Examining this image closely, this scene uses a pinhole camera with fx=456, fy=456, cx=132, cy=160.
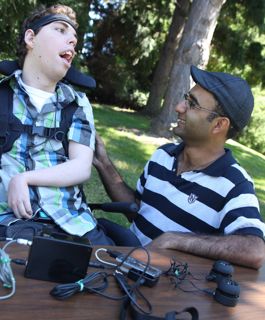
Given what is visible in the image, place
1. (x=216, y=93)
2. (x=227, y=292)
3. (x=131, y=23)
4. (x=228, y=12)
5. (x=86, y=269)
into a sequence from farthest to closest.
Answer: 1. (x=131, y=23)
2. (x=228, y=12)
3. (x=216, y=93)
4. (x=227, y=292)
5. (x=86, y=269)

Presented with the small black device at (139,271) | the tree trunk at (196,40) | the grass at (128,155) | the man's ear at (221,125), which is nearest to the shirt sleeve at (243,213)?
the man's ear at (221,125)

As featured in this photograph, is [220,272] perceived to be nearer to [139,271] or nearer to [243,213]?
[139,271]

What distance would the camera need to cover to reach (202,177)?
7.72ft

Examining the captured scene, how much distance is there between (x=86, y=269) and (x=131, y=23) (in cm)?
1703

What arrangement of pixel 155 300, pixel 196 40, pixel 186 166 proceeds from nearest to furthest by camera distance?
pixel 155 300 < pixel 186 166 < pixel 196 40

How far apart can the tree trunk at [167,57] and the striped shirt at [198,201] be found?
12.5 m

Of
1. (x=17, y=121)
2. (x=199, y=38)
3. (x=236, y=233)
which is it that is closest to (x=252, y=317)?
(x=236, y=233)

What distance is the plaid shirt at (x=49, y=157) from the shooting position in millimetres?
2184

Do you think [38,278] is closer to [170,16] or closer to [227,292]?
[227,292]

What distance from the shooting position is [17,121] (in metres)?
2.29

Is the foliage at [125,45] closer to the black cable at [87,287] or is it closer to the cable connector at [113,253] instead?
the cable connector at [113,253]

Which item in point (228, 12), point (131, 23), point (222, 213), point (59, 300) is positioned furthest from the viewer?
point (131, 23)

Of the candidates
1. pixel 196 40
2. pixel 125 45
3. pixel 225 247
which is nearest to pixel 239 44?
pixel 125 45

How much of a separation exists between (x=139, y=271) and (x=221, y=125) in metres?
1.14
